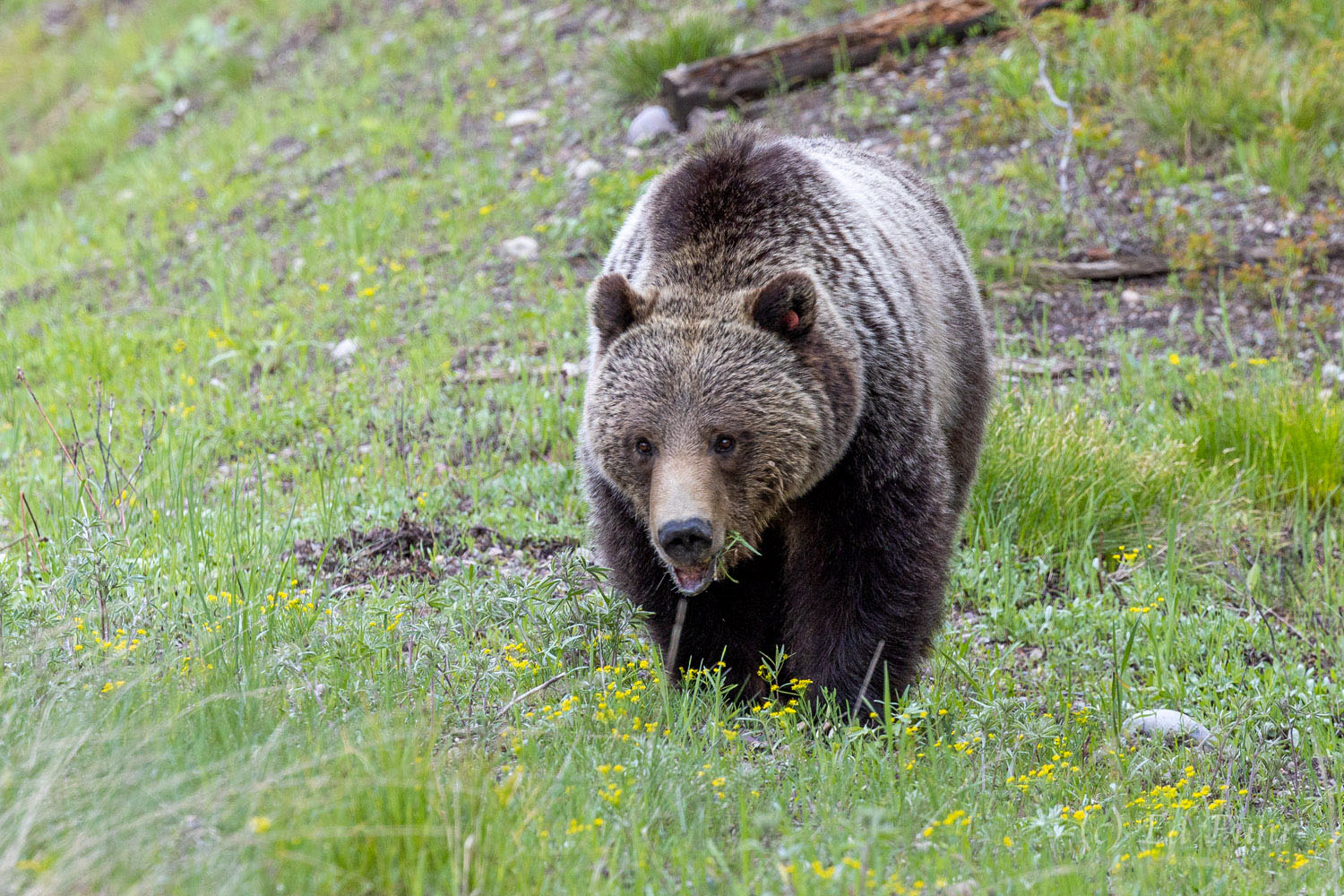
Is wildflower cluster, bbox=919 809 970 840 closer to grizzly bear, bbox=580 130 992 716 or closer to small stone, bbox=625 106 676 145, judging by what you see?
grizzly bear, bbox=580 130 992 716

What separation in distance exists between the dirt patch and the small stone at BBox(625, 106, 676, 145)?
472 centimetres

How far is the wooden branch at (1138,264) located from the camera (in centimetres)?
Answer: 788

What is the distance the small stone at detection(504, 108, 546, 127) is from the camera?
10555 millimetres

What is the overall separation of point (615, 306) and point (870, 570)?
3.91 feet

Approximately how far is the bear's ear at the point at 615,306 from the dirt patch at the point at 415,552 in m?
1.62

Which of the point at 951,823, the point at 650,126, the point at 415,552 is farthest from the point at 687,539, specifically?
the point at 650,126

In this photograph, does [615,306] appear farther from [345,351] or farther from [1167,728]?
[345,351]

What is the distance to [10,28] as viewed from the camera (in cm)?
1669

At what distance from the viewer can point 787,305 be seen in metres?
3.88

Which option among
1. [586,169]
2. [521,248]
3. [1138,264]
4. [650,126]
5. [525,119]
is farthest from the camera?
[525,119]

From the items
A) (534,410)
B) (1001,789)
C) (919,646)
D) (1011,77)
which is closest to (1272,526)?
(919,646)

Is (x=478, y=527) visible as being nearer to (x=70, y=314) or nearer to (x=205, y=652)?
(x=205, y=652)

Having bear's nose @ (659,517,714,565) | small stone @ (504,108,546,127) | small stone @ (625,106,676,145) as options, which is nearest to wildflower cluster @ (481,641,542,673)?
bear's nose @ (659,517,714,565)

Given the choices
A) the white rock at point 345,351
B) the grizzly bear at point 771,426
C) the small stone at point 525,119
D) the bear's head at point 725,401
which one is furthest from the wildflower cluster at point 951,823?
the small stone at point 525,119
